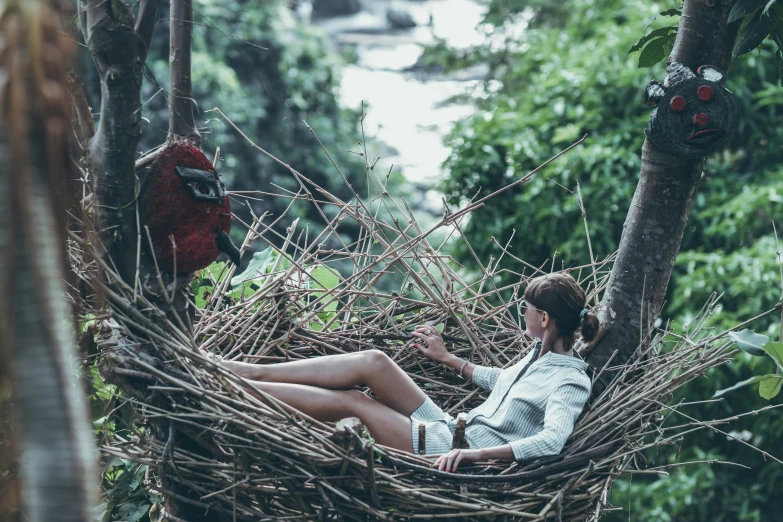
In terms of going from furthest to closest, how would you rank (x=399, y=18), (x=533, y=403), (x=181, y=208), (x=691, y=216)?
(x=399, y=18) → (x=691, y=216) → (x=533, y=403) → (x=181, y=208)

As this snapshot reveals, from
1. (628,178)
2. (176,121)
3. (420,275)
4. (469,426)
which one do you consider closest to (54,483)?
(176,121)

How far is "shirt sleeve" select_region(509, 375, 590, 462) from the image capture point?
7.89 ft

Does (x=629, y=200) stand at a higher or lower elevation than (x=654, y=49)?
lower

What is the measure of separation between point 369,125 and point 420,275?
857 cm

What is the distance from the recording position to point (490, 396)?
296cm

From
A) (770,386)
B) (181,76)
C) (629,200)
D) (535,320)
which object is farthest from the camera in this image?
(629,200)

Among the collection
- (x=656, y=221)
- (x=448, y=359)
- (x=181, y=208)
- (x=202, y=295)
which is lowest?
(x=448, y=359)

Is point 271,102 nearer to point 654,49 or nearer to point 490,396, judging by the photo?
point 654,49

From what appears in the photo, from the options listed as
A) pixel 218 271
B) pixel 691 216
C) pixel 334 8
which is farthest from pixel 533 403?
pixel 334 8

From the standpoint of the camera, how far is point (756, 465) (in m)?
4.95

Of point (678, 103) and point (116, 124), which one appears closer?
point (116, 124)

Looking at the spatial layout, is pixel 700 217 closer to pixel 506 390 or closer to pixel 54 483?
pixel 506 390

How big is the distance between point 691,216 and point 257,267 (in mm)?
3001

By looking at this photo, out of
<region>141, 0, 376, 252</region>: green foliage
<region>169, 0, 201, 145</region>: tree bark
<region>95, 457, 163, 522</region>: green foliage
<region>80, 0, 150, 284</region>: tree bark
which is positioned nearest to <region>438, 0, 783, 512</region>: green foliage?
<region>95, 457, 163, 522</region>: green foliage
